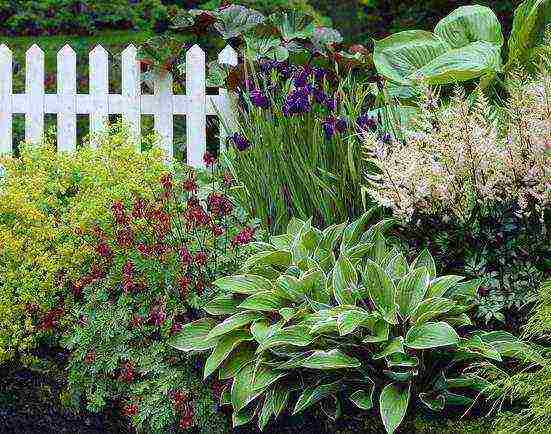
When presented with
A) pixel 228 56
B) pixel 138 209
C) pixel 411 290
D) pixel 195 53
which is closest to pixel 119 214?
pixel 138 209

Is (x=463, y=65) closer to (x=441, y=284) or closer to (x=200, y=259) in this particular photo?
(x=441, y=284)

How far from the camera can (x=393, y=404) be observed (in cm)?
339

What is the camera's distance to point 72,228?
13.8 ft

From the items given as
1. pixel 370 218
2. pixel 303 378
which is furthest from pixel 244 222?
pixel 303 378

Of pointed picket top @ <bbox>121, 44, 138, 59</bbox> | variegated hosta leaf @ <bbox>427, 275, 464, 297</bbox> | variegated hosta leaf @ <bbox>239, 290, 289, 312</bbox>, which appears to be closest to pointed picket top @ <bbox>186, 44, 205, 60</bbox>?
pointed picket top @ <bbox>121, 44, 138, 59</bbox>

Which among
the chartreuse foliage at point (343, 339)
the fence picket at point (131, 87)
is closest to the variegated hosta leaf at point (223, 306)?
the chartreuse foliage at point (343, 339)

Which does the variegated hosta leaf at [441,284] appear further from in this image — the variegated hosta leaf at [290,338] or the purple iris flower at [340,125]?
the purple iris flower at [340,125]

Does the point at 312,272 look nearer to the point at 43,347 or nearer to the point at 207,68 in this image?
the point at 43,347

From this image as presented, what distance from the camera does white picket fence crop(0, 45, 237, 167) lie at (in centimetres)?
547

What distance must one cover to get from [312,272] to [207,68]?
2.44 m

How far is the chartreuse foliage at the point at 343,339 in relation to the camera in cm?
345

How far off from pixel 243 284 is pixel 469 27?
7.35ft

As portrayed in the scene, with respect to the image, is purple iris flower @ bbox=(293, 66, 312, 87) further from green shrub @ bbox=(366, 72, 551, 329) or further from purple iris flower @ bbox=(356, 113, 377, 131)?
green shrub @ bbox=(366, 72, 551, 329)

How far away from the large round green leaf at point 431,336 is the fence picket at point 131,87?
8.58ft
